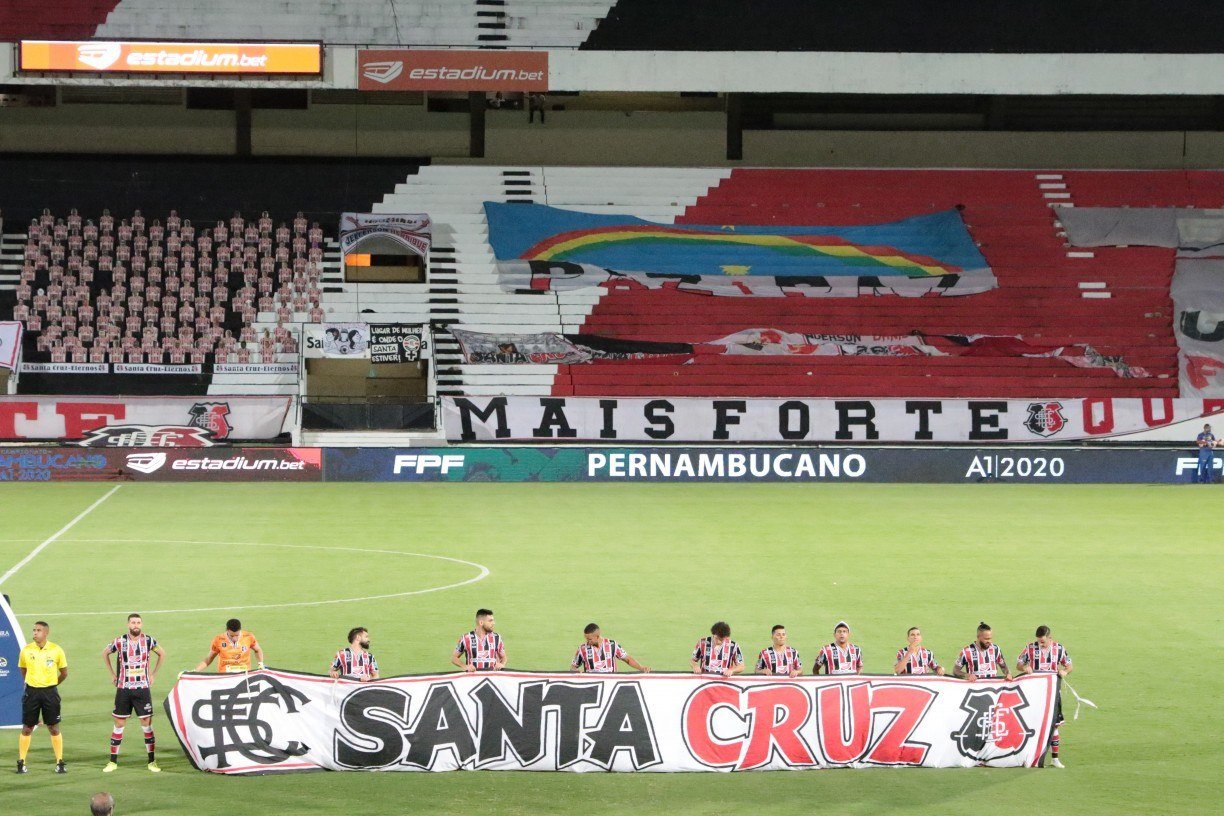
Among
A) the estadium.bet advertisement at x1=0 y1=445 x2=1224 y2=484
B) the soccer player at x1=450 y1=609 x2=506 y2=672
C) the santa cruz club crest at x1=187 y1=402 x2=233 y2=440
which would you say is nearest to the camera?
the soccer player at x1=450 y1=609 x2=506 y2=672

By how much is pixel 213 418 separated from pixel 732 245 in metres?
18.0

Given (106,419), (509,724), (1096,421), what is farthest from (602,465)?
(509,724)

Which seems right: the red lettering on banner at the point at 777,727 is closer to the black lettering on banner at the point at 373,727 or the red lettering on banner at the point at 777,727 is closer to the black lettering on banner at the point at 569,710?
the black lettering on banner at the point at 569,710

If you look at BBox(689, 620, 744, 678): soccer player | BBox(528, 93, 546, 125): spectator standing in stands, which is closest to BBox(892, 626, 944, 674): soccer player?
BBox(689, 620, 744, 678): soccer player

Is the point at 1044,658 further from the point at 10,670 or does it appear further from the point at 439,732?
the point at 10,670

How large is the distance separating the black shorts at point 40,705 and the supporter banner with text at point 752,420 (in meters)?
28.1

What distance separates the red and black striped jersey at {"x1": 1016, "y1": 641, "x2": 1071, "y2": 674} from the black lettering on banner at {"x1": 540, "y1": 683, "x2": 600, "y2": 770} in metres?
4.70

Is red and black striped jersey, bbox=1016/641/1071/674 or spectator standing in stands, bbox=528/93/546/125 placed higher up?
spectator standing in stands, bbox=528/93/546/125

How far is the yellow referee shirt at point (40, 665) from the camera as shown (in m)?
14.4

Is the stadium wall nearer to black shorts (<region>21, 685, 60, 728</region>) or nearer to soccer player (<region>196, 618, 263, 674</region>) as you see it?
soccer player (<region>196, 618, 263, 674</region>)

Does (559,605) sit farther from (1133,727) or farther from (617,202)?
(617,202)

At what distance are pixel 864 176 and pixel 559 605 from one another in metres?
33.5

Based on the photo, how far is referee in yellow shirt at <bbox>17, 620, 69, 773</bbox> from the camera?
14.4 m

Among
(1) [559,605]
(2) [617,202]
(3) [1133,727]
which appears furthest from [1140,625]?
(2) [617,202]
